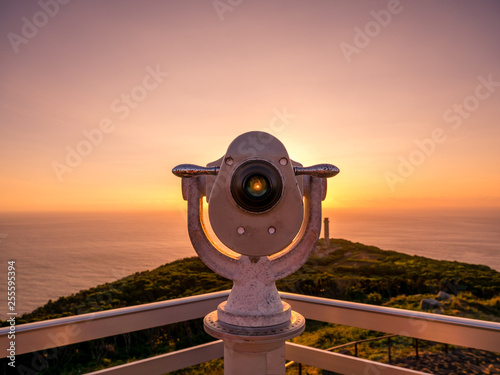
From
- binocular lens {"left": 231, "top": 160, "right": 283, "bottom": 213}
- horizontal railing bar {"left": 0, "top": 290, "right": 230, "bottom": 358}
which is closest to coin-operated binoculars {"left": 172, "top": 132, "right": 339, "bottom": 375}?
binocular lens {"left": 231, "top": 160, "right": 283, "bottom": 213}

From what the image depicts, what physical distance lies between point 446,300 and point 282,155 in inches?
136

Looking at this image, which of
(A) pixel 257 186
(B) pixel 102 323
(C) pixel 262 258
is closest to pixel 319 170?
(A) pixel 257 186

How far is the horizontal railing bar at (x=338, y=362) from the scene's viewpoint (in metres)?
1.64

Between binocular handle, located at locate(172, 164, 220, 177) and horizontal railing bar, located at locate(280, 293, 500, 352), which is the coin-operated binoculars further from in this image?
horizontal railing bar, located at locate(280, 293, 500, 352)

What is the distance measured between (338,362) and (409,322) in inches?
16.9

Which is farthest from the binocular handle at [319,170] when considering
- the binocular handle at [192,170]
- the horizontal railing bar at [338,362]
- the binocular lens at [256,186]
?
the horizontal railing bar at [338,362]

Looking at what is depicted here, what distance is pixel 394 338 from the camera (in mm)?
2850

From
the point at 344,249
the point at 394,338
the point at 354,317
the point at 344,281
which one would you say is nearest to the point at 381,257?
the point at 344,249

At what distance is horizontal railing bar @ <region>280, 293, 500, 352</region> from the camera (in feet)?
4.67

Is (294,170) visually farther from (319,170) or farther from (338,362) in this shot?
(338,362)

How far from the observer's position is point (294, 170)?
1.40m

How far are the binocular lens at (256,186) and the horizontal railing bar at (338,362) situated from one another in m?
1.01

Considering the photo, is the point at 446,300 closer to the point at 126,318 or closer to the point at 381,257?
the point at 381,257

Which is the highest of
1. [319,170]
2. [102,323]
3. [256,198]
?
[319,170]
